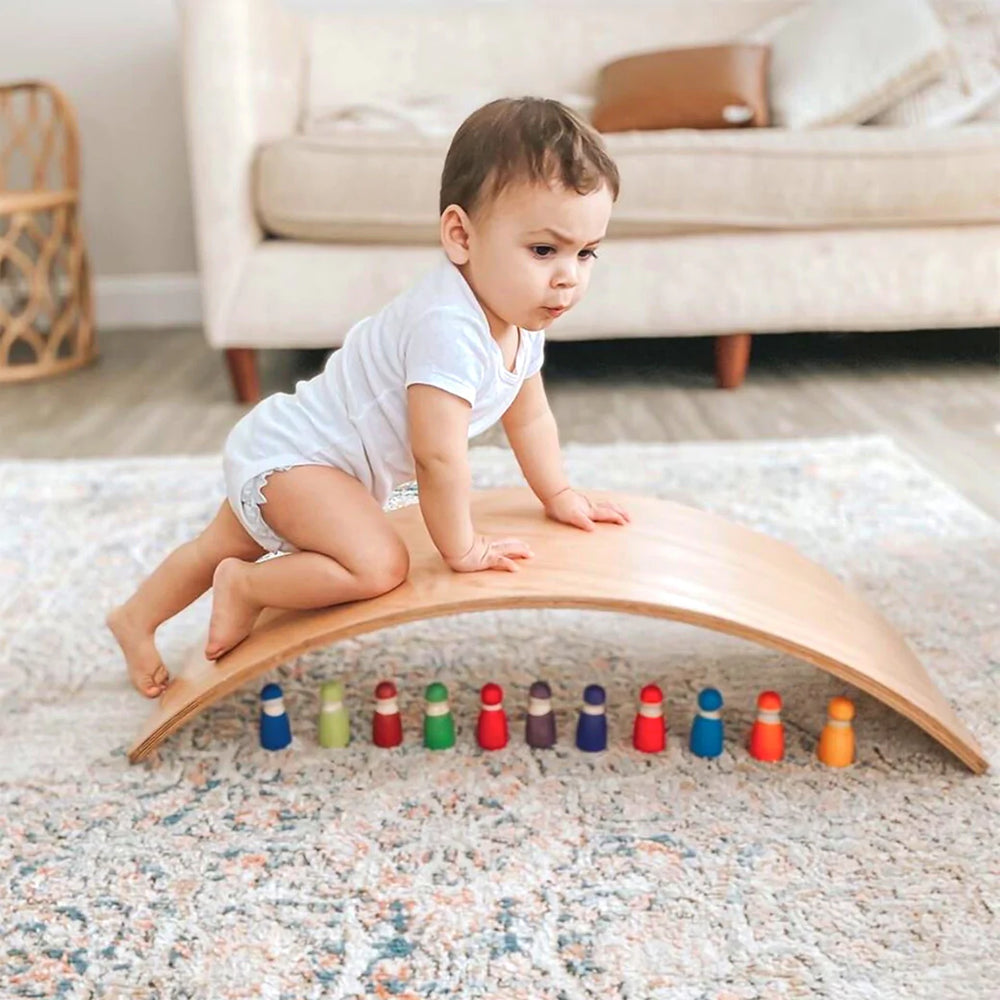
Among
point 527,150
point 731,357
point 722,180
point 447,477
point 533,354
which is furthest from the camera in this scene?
point 731,357

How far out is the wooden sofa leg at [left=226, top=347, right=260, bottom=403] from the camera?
2393 millimetres

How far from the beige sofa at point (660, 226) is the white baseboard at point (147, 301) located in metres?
0.93

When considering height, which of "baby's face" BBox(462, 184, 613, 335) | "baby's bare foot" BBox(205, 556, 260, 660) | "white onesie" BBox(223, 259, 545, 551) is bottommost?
"baby's bare foot" BBox(205, 556, 260, 660)

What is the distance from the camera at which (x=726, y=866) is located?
982mm

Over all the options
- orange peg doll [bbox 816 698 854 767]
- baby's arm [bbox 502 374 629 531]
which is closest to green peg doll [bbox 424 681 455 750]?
baby's arm [bbox 502 374 629 531]

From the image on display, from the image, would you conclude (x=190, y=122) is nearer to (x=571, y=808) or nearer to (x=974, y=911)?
(x=571, y=808)

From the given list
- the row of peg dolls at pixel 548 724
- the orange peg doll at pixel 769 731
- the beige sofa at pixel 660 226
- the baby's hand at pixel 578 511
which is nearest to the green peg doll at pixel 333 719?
the row of peg dolls at pixel 548 724

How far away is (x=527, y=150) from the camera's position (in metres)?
0.98

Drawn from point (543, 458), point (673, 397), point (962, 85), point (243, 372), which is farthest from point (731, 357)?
point (543, 458)

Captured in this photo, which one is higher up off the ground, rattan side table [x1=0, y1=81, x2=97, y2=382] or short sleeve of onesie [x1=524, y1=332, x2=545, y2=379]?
short sleeve of onesie [x1=524, y1=332, x2=545, y2=379]

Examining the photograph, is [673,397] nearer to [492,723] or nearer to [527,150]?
[492,723]

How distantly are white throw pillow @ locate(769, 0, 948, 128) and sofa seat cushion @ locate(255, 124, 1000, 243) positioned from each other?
229 millimetres

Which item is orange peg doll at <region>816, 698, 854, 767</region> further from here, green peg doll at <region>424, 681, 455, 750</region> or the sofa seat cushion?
the sofa seat cushion

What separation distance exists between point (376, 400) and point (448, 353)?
11 centimetres
